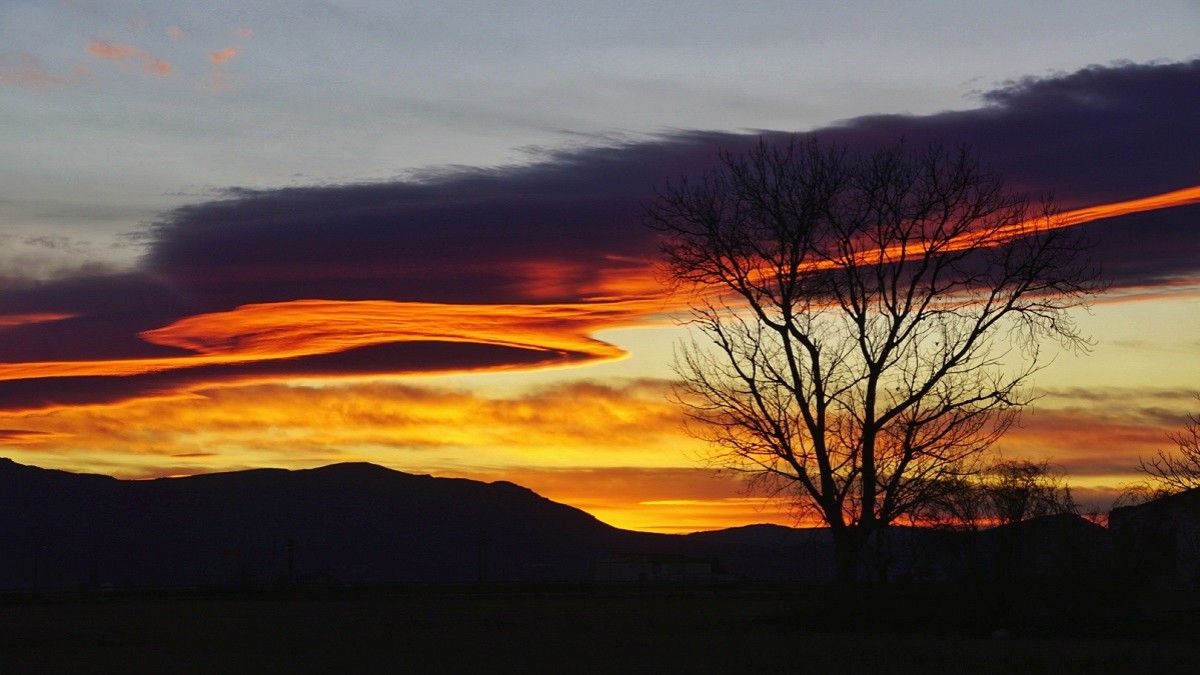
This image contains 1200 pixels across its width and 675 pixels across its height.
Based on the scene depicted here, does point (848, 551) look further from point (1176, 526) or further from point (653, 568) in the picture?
point (653, 568)

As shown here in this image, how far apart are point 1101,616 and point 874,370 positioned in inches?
319

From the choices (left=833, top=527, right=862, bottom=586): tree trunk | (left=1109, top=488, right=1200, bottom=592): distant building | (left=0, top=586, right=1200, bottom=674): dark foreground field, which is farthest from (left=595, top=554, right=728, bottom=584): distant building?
(left=833, top=527, right=862, bottom=586): tree trunk

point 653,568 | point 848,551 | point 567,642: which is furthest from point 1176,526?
point 653,568

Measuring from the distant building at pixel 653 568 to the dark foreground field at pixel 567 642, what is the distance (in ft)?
339

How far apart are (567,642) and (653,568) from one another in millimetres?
126575

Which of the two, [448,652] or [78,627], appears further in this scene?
[78,627]

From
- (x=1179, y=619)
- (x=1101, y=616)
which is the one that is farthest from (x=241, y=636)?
(x=1179, y=619)

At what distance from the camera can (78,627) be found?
128ft

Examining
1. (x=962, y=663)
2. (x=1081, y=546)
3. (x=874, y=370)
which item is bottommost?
(x=962, y=663)

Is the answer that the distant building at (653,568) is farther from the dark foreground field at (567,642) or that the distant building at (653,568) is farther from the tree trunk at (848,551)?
the tree trunk at (848,551)

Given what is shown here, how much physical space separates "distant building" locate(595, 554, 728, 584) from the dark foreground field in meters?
103

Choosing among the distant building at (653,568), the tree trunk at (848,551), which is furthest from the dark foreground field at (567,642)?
the distant building at (653,568)

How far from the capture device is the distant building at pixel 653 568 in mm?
151500

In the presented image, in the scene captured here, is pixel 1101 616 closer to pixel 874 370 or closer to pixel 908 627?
pixel 908 627
